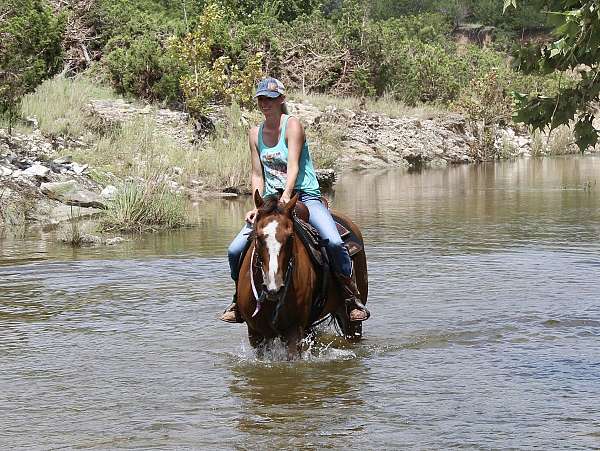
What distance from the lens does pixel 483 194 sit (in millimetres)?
26406

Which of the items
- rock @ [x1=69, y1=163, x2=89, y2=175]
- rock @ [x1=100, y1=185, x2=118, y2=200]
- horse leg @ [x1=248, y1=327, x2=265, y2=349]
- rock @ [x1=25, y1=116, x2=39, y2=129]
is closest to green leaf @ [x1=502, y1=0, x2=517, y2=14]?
horse leg @ [x1=248, y1=327, x2=265, y2=349]

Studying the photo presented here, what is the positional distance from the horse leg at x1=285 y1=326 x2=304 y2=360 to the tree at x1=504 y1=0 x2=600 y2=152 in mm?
2755

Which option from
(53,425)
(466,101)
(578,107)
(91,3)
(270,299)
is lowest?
(53,425)

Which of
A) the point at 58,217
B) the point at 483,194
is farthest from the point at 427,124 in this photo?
the point at 58,217

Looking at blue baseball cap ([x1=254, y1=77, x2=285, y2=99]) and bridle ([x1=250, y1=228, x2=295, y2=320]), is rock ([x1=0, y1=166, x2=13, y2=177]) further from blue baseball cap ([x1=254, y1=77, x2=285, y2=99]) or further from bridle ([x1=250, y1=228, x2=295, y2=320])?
bridle ([x1=250, y1=228, x2=295, y2=320])

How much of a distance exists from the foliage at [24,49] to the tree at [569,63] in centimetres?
1891

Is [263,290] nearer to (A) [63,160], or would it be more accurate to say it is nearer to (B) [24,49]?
(A) [63,160]

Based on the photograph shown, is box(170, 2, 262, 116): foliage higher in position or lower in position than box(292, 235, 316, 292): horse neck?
higher

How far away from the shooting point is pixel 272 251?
755 centimetres

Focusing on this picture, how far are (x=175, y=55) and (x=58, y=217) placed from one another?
16.4 metres

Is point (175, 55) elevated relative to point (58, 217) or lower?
elevated

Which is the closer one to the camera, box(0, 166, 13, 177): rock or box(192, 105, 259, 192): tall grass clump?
box(0, 166, 13, 177): rock

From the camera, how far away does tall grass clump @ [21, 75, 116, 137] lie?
89.8 ft

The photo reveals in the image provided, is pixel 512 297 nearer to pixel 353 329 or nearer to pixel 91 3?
pixel 353 329
